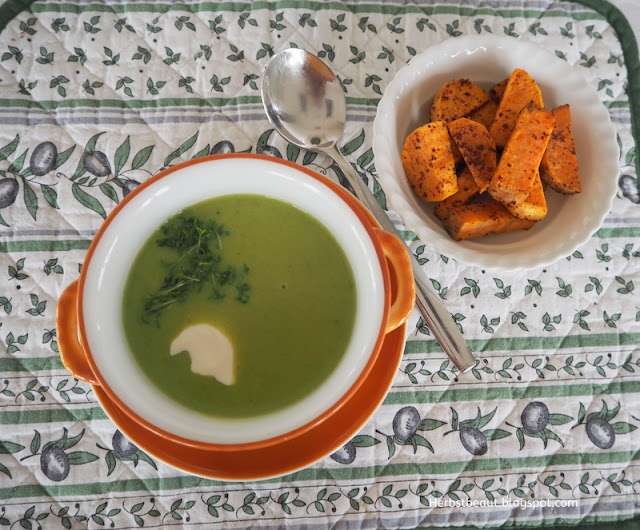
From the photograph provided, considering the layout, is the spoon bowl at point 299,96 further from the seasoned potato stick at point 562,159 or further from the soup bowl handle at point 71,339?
the soup bowl handle at point 71,339

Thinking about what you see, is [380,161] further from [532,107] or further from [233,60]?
[233,60]

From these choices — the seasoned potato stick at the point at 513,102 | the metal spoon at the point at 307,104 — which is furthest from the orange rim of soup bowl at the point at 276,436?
the seasoned potato stick at the point at 513,102

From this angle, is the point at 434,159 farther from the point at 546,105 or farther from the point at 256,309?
the point at 256,309

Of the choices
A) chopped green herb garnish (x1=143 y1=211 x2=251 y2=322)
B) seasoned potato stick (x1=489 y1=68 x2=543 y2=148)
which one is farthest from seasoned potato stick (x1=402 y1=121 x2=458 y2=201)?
chopped green herb garnish (x1=143 y1=211 x2=251 y2=322)

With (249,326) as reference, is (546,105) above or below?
above

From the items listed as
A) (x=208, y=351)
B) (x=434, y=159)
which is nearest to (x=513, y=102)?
(x=434, y=159)
